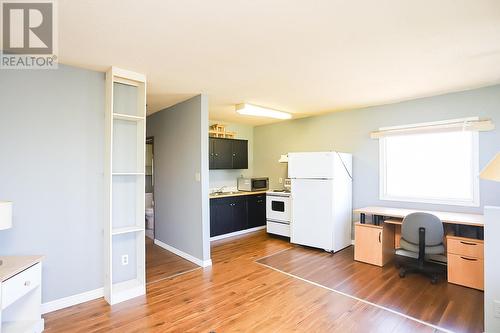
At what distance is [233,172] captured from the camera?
20.2 ft

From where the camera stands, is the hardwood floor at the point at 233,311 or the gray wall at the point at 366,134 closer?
the hardwood floor at the point at 233,311

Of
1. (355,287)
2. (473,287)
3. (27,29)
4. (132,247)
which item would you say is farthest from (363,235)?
(27,29)

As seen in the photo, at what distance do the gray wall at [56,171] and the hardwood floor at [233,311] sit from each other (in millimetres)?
462

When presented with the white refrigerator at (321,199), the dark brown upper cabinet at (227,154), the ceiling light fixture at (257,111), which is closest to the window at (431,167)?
the white refrigerator at (321,199)

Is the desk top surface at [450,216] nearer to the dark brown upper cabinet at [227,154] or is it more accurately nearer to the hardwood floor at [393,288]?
the hardwood floor at [393,288]

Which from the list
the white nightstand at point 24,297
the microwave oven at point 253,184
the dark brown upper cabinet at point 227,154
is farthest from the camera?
the microwave oven at point 253,184

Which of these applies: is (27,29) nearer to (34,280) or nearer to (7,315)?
(34,280)

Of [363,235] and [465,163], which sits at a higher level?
[465,163]

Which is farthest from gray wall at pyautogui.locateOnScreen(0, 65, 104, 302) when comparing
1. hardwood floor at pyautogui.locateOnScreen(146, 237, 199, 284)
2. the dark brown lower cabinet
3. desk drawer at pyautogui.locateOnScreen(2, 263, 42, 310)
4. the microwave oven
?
the microwave oven

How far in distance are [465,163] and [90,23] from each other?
4648mm

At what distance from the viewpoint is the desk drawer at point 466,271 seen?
2909 mm

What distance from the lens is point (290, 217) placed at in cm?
484

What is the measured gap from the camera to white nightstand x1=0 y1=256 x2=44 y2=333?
193cm

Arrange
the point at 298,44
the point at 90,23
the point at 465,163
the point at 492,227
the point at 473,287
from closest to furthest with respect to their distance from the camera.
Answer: the point at 90,23 < the point at 492,227 < the point at 298,44 < the point at 473,287 < the point at 465,163
